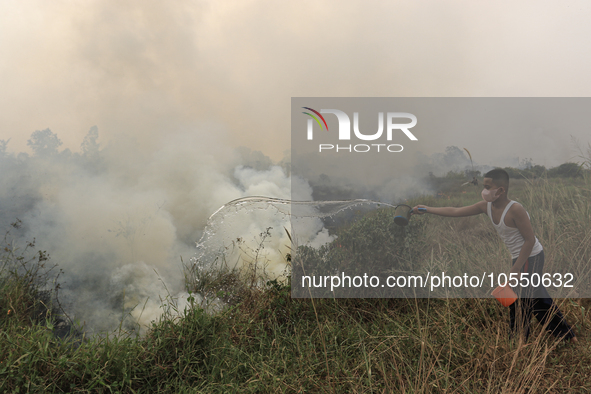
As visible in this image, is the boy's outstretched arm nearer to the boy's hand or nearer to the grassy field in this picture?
the boy's hand

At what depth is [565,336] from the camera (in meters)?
3.64

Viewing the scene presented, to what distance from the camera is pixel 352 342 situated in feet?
12.4

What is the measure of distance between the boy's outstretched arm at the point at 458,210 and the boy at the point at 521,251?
0.19 ft

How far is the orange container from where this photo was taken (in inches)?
143

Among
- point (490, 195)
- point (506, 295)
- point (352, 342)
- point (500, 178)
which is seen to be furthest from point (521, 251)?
point (352, 342)

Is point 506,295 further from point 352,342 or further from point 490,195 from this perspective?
point 352,342

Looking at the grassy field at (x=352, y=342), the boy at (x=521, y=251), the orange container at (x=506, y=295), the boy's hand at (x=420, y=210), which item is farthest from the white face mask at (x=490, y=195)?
the orange container at (x=506, y=295)

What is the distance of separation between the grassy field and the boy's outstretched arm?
0.25 meters

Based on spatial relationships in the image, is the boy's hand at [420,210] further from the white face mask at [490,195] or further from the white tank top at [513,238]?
the white tank top at [513,238]

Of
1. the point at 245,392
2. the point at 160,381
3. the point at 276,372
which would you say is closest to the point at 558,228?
the point at 276,372

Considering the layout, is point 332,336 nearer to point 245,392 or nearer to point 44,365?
point 245,392

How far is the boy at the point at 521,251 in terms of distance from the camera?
3512 mm

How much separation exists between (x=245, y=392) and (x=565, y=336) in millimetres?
3391

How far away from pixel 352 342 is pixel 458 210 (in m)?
1.92
